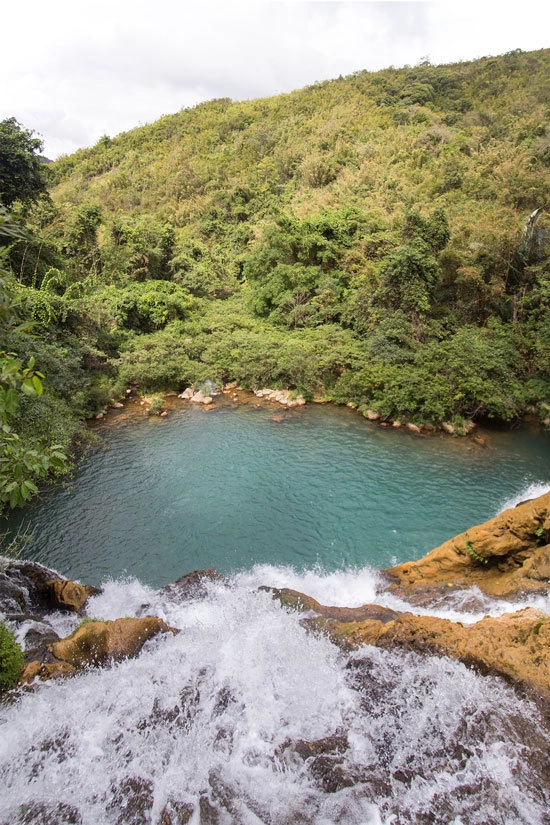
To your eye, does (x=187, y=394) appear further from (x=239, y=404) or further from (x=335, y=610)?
(x=335, y=610)

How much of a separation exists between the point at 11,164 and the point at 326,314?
16.2m

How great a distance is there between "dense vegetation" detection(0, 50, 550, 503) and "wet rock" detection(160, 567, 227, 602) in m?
4.93

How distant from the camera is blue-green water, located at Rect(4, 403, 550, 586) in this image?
34.7 ft

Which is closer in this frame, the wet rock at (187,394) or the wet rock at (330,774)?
the wet rock at (330,774)

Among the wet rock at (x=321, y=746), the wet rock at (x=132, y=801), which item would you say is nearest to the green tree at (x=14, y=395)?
the wet rock at (x=132, y=801)

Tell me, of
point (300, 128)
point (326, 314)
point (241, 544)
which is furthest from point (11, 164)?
point (300, 128)

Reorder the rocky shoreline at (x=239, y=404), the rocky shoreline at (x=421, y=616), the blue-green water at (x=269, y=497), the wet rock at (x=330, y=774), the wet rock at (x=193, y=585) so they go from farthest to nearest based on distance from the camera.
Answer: the rocky shoreline at (x=239, y=404) < the blue-green water at (x=269, y=497) < the wet rock at (x=193, y=585) < the rocky shoreline at (x=421, y=616) < the wet rock at (x=330, y=774)

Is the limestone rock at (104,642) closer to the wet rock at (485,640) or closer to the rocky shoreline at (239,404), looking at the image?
the wet rock at (485,640)

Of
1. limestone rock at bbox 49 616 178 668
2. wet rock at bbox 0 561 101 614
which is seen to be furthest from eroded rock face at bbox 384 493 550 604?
wet rock at bbox 0 561 101 614

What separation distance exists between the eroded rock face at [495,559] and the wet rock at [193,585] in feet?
12.3

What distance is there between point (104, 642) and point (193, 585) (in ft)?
9.30

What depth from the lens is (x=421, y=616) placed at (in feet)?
20.0

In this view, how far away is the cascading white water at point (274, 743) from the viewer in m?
3.89

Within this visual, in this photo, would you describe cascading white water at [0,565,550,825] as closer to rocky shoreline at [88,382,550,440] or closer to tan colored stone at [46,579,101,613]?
tan colored stone at [46,579,101,613]
